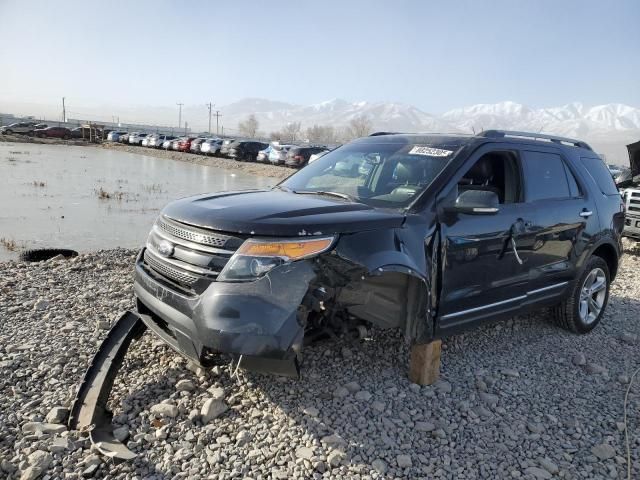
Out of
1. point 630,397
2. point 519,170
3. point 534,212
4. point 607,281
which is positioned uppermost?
point 519,170

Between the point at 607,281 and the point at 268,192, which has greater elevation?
the point at 268,192

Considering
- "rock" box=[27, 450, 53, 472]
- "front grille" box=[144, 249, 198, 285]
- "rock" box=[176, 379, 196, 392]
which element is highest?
"front grille" box=[144, 249, 198, 285]

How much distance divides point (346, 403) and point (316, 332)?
59 cm

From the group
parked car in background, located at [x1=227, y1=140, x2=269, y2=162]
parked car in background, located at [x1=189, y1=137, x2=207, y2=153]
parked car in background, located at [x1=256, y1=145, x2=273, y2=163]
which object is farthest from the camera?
parked car in background, located at [x1=189, y1=137, x2=207, y2=153]

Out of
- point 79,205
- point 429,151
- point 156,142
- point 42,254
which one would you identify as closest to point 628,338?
point 429,151

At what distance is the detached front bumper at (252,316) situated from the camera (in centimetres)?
276

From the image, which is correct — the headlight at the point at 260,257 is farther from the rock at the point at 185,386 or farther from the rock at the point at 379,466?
the rock at the point at 379,466

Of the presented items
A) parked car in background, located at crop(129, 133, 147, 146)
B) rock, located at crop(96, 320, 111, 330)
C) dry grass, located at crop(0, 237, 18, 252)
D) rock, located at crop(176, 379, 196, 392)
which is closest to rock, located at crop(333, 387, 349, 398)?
rock, located at crop(176, 379, 196, 392)

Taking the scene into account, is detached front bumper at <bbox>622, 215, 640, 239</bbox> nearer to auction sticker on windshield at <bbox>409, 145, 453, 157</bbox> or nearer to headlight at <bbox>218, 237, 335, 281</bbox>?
auction sticker on windshield at <bbox>409, 145, 453, 157</bbox>

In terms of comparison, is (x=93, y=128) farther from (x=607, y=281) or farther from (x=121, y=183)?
(x=607, y=281)

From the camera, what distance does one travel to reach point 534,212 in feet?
13.9

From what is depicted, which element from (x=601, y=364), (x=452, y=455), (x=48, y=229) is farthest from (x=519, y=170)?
(x=48, y=229)

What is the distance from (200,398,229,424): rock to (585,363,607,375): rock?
3.10 meters

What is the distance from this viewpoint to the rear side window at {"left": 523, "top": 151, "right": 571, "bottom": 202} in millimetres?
4352
